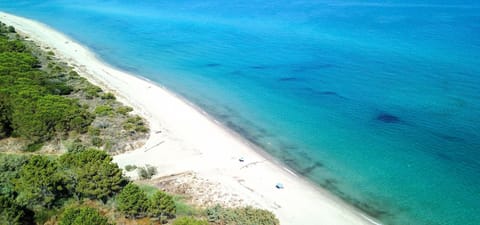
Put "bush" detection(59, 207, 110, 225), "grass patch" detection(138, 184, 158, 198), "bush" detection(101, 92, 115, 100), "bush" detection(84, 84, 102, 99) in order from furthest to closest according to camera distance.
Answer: "bush" detection(84, 84, 102, 99) < "bush" detection(101, 92, 115, 100) < "grass patch" detection(138, 184, 158, 198) < "bush" detection(59, 207, 110, 225)

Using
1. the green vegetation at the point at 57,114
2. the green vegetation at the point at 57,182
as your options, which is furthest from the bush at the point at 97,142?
the green vegetation at the point at 57,182

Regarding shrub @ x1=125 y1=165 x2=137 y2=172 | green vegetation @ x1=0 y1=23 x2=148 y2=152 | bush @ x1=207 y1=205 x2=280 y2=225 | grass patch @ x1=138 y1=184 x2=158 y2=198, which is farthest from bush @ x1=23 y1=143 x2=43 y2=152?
bush @ x1=207 y1=205 x2=280 y2=225

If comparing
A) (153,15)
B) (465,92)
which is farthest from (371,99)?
(153,15)

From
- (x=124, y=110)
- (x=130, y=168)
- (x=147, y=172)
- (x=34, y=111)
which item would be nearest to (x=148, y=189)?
(x=147, y=172)

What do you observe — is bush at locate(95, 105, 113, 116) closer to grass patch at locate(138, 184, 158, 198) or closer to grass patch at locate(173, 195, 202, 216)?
grass patch at locate(138, 184, 158, 198)

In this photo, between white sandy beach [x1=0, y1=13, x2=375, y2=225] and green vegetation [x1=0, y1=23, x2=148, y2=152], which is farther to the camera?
green vegetation [x1=0, y1=23, x2=148, y2=152]

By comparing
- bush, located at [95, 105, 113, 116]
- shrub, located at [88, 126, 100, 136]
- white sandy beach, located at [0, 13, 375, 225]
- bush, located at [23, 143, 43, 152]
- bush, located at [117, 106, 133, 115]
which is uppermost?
bush, located at [95, 105, 113, 116]

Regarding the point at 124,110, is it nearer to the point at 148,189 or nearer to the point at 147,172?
the point at 147,172

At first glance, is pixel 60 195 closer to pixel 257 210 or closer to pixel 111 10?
pixel 257 210
